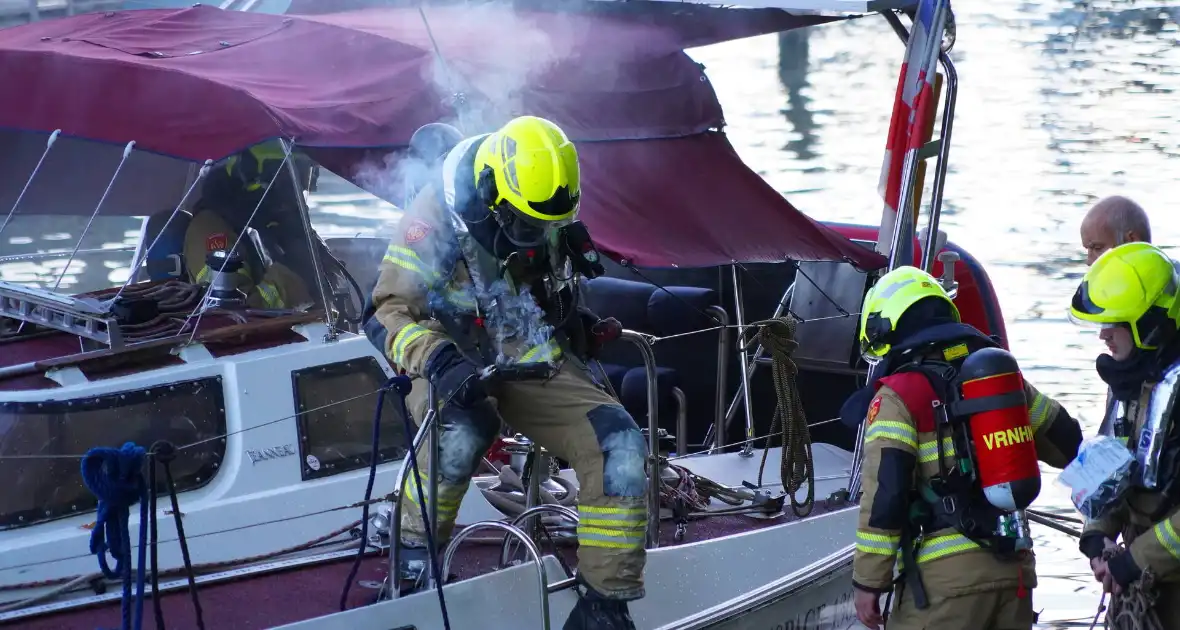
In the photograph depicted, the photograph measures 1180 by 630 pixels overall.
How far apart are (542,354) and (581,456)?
1.31 ft

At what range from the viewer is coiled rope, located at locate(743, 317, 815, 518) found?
6562mm

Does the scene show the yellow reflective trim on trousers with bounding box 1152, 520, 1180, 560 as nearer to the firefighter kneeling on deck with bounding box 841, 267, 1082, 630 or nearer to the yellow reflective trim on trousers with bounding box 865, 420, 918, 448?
the firefighter kneeling on deck with bounding box 841, 267, 1082, 630

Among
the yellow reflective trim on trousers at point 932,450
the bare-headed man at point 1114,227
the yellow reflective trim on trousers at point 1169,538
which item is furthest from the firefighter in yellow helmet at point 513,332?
the bare-headed man at point 1114,227

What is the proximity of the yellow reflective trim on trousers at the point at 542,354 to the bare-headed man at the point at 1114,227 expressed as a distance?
7.67 feet

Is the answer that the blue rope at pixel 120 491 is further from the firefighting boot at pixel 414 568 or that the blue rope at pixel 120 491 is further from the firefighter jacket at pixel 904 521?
the firefighter jacket at pixel 904 521

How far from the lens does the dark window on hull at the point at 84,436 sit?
16.0 feet

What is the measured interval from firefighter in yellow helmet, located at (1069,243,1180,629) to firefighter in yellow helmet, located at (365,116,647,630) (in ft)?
5.01

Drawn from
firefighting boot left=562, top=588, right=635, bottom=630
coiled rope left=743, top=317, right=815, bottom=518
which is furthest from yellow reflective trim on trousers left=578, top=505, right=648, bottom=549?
coiled rope left=743, top=317, right=815, bottom=518

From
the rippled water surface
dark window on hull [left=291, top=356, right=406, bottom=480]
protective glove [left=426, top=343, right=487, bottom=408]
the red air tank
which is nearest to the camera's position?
the red air tank

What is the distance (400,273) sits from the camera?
4895 mm

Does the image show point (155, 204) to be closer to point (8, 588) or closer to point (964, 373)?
point (8, 588)

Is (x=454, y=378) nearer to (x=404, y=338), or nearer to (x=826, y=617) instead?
(x=404, y=338)

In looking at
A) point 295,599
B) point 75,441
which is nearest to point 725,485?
point 295,599

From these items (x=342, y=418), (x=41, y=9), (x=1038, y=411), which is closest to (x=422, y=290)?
(x=342, y=418)
